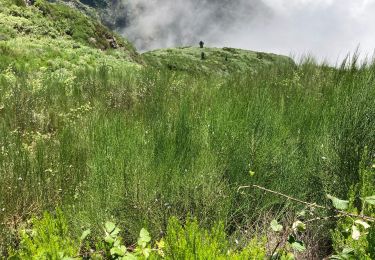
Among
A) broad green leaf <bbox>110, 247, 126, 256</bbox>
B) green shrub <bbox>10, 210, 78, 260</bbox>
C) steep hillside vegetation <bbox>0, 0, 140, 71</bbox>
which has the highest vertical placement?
steep hillside vegetation <bbox>0, 0, 140, 71</bbox>

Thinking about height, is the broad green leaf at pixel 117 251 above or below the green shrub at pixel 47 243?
above

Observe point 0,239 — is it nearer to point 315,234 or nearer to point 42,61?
point 315,234

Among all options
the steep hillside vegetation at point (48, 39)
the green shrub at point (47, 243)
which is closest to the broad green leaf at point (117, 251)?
the green shrub at point (47, 243)

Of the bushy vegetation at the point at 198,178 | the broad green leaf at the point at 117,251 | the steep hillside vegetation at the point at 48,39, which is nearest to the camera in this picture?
the broad green leaf at the point at 117,251

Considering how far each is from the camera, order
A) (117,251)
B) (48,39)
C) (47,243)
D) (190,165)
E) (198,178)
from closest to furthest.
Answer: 1. (117,251)
2. (47,243)
3. (198,178)
4. (190,165)
5. (48,39)

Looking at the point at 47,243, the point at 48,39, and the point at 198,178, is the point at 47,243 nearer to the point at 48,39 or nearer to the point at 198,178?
the point at 198,178

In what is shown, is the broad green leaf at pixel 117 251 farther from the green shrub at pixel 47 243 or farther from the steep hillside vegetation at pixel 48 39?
the steep hillside vegetation at pixel 48 39

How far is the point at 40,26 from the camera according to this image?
58.7 ft

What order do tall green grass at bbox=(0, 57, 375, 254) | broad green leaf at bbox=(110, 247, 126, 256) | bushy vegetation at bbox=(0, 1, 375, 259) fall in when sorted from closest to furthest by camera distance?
1. broad green leaf at bbox=(110, 247, 126, 256)
2. bushy vegetation at bbox=(0, 1, 375, 259)
3. tall green grass at bbox=(0, 57, 375, 254)

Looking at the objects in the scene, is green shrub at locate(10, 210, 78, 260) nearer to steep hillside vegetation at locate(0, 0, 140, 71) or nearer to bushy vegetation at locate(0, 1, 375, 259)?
bushy vegetation at locate(0, 1, 375, 259)

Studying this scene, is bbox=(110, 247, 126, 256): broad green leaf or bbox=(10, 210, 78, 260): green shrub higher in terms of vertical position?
bbox=(110, 247, 126, 256): broad green leaf

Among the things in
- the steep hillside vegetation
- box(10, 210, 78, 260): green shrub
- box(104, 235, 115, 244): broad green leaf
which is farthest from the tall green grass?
the steep hillside vegetation

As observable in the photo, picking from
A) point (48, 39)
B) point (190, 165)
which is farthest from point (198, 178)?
point (48, 39)

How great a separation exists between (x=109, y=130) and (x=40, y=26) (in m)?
16.4
